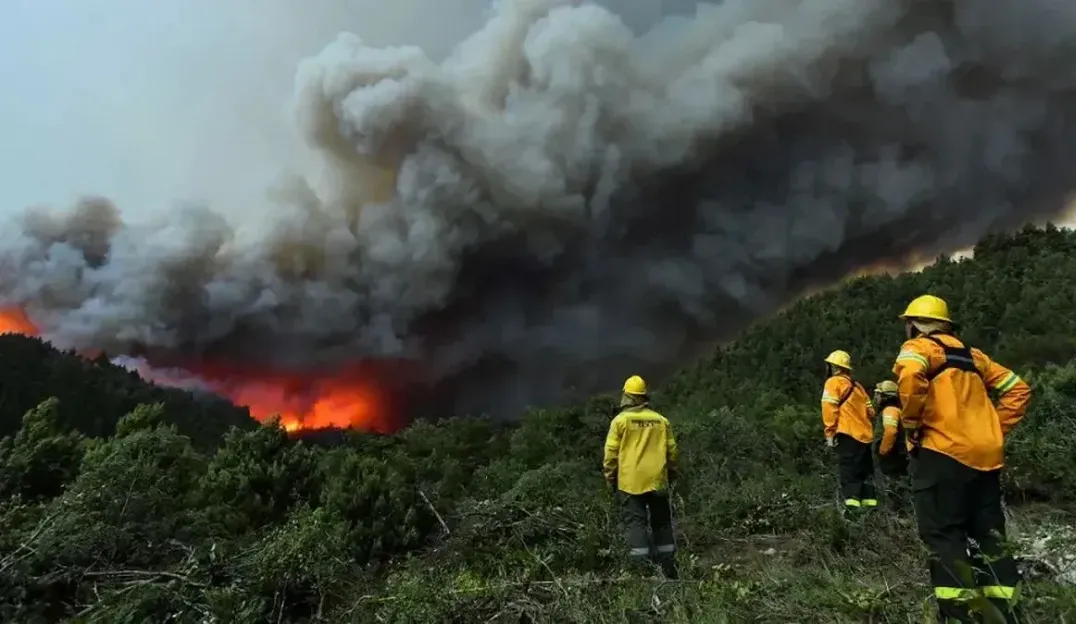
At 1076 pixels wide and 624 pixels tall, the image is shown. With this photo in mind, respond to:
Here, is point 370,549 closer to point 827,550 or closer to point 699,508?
point 699,508

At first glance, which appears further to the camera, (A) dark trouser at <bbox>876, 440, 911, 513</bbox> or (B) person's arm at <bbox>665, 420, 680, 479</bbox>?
(A) dark trouser at <bbox>876, 440, 911, 513</bbox>

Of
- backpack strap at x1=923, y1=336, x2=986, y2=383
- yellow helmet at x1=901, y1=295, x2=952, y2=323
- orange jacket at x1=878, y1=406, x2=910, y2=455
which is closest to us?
backpack strap at x1=923, y1=336, x2=986, y2=383

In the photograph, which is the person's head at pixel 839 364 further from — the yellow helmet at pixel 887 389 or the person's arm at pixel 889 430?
the person's arm at pixel 889 430

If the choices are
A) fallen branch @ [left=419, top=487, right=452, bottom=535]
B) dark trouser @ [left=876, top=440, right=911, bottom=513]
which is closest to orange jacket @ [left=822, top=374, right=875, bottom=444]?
dark trouser @ [left=876, top=440, right=911, bottom=513]

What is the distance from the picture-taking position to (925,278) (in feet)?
163

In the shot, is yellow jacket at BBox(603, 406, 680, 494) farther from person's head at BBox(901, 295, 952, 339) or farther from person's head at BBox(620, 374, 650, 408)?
person's head at BBox(901, 295, 952, 339)

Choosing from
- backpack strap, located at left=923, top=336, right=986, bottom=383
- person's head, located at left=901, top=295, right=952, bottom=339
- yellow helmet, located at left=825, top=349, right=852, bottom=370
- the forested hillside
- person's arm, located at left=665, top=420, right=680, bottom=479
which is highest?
yellow helmet, located at left=825, top=349, right=852, bottom=370

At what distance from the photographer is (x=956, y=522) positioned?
384 cm

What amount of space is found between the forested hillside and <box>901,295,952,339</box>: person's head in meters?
1.52

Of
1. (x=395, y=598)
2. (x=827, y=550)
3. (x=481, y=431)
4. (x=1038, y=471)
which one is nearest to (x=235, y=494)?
(x=395, y=598)

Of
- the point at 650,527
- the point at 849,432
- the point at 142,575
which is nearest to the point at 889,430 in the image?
the point at 849,432

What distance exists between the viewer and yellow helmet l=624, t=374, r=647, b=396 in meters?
6.46

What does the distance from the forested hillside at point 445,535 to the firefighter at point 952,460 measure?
320mm

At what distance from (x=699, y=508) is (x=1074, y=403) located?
246 inches
